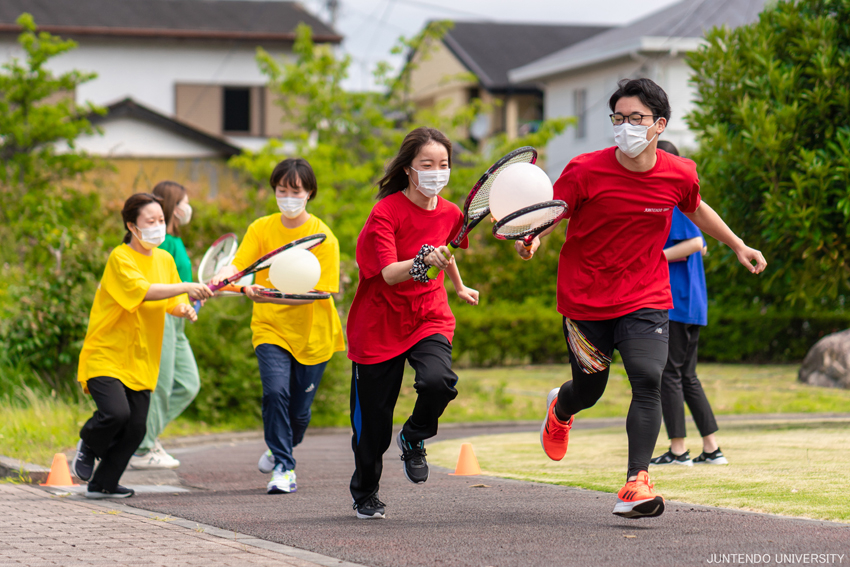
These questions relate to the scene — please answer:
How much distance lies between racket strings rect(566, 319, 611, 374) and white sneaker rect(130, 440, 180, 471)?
160 inches

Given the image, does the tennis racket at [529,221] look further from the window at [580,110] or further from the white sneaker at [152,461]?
the window at [580,110]

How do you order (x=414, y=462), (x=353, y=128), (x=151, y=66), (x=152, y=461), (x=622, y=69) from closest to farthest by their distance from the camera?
(x=414, y=462) → (x=152, y=461) → (x=353, y=128) → (x=622, y=69) → (x=151, y=66)

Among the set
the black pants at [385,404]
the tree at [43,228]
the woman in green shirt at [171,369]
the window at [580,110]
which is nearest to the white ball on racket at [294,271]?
the black pants at [385,404]

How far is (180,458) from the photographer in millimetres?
9133

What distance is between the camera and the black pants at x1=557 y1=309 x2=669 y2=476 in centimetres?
512

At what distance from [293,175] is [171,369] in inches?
81.4

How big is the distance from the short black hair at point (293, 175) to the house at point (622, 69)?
20733mm

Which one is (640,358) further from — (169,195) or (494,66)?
(494,66)

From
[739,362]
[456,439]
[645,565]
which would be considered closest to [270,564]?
[645,565]

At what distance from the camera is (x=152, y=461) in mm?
8125

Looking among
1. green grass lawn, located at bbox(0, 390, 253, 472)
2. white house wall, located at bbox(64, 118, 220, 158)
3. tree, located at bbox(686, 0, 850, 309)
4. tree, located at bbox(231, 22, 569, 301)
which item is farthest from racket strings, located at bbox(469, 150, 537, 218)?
white house wall, located at bbox(64, 118, 220, 158)

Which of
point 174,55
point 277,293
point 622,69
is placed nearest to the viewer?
point 277,293

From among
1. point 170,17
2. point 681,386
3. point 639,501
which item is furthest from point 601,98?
point 639,501

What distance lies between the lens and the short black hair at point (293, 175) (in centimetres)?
690
